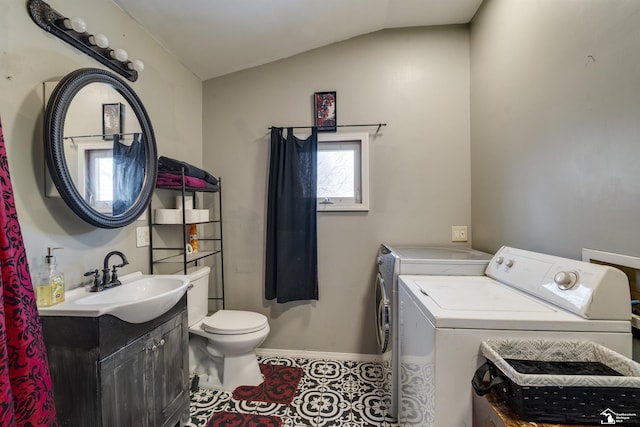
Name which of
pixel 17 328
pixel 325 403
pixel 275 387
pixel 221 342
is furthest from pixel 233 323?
pixel 17 328

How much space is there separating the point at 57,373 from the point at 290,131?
6.45ft

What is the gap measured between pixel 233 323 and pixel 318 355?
0.85 m

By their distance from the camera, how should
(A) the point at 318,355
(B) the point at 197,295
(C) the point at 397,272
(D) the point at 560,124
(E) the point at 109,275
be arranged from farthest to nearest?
(A) the point at 318,355 < (B) the point at 197,295 < (C) the point at 397,272 < (E) the point at 109,275 < (D) the point at 560,124

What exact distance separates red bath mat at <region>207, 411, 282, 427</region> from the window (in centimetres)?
148

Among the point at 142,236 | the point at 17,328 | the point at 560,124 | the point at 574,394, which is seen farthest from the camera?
the point at 142,236

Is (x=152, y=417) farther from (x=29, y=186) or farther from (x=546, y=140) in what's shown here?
(x=546, y=140)

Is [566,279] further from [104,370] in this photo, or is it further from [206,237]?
[206,237]

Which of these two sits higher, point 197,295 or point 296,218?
point 296,218

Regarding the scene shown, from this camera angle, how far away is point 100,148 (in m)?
1.42

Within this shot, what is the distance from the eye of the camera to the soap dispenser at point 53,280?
1.14m

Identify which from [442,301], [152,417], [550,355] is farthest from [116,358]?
[550,355]

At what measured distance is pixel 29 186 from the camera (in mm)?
1150

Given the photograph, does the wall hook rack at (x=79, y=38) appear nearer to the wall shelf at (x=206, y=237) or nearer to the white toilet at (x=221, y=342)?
the wall shelf at (x=206, y=237)

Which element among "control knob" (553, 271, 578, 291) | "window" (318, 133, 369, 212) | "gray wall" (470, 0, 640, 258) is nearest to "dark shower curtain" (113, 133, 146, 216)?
"window" (318, 133, 369, 212)
